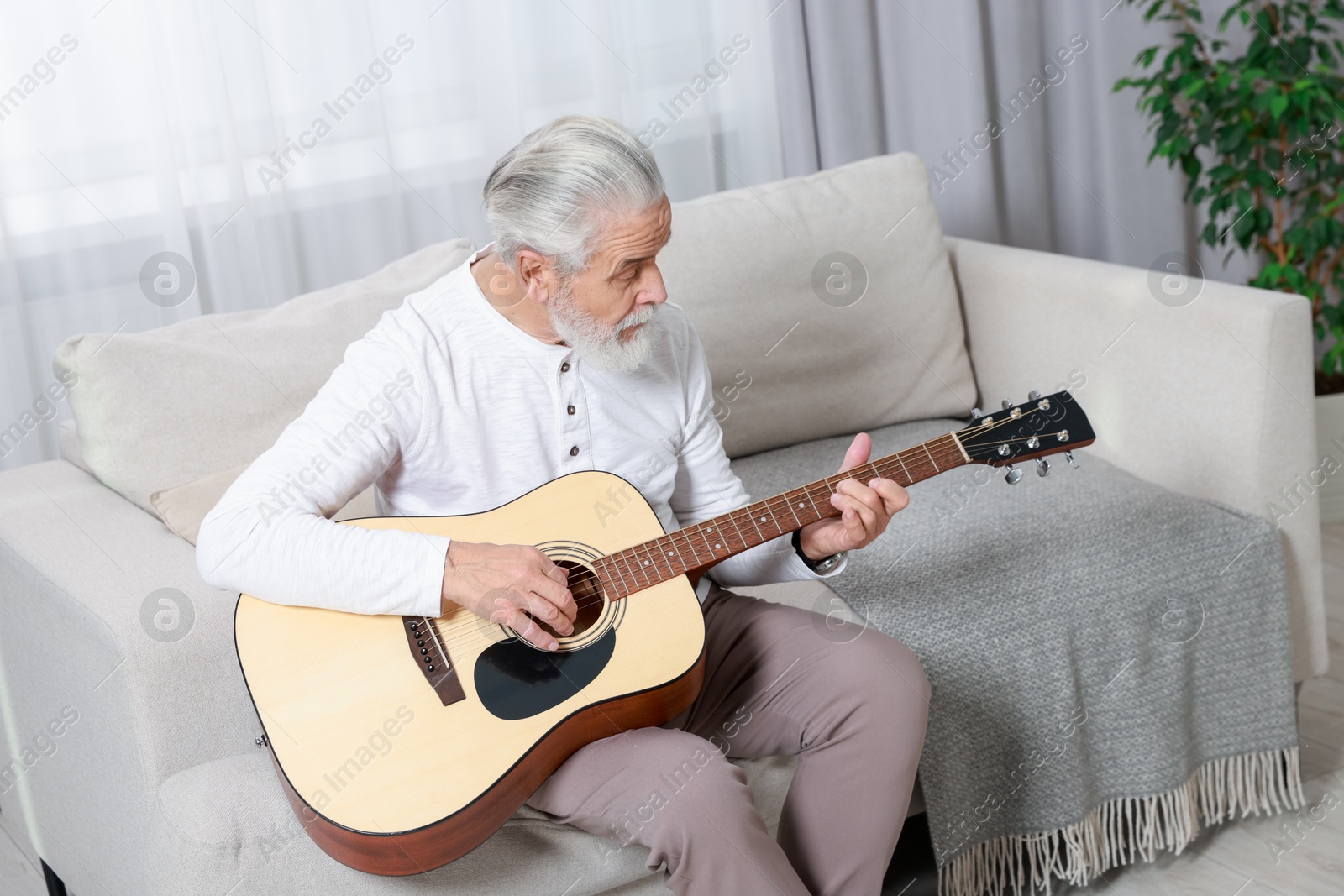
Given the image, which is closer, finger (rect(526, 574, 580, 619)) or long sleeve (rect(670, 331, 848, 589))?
finger (rect(526, 574, 580, 619))

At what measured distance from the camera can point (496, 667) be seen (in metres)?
1.22

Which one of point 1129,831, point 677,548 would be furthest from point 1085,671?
point 677,548

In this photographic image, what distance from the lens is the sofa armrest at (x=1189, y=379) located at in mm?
1721

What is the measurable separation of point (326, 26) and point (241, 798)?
1.55 meters

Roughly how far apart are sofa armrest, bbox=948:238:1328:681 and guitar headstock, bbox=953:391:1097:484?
556mm

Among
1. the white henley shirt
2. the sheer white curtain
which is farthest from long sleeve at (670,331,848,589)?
the sheer white curtain

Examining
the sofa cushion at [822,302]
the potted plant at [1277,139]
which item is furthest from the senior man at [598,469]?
the potted plant at [1277,139]

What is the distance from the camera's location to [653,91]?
260 cm

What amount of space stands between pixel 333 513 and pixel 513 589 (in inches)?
9.7

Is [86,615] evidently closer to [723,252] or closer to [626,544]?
[626,544]

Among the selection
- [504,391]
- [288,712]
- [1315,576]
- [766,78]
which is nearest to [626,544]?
[504,391]

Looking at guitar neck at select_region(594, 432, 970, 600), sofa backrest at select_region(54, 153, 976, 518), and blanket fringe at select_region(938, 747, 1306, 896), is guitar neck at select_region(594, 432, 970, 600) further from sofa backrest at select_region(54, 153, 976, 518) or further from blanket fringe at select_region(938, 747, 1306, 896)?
sofa backrest at select_region(54, 153, 976, 518)

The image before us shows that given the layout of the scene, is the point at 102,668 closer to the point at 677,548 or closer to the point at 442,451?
the point at 442,451

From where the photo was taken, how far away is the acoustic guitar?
115 centimetres
